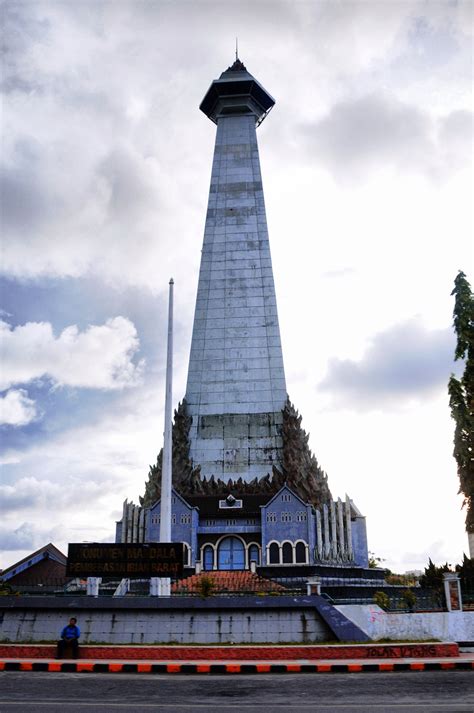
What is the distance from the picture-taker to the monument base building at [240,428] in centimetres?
4941

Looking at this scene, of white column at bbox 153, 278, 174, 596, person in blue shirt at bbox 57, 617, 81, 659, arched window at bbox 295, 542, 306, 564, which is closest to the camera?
person in blue shirt at bbox 57, 617, 81, 659

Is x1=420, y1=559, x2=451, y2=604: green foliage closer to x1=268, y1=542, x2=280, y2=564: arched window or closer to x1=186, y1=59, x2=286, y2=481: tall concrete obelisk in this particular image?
x1=268, y1=542, x2=280, y2=564: arched window

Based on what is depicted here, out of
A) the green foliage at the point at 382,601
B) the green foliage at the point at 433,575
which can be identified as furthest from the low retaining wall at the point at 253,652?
the green foliage at the point at 433,575

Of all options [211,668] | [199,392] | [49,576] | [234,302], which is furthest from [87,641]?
[234,302]

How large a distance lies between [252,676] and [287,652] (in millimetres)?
2682

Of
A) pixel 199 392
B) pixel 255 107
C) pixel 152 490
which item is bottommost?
pixel 152 490

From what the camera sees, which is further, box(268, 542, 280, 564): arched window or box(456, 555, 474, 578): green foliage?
box(268, 542, 280, 564): arched window

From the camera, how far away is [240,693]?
14.9 metres

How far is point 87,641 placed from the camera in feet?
75.3

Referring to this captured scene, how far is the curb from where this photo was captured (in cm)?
1891

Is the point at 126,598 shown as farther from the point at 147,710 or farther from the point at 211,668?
the point at 147,710

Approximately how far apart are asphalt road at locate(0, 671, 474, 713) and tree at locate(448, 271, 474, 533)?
2155cm

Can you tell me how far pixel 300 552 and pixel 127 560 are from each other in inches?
969

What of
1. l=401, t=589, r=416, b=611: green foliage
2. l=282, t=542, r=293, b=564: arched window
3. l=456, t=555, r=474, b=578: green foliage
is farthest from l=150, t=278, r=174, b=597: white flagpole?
l=282, t=542, r=293, b=564: arched window
